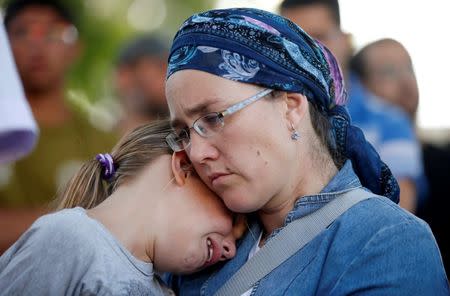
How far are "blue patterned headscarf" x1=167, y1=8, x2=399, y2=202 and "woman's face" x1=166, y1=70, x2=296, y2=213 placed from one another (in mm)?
44

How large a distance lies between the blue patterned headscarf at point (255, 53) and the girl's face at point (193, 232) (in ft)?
1.43

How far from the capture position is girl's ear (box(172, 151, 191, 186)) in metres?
2.91

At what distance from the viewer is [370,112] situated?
524cm

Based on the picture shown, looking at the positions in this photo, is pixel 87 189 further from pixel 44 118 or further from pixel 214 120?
pixel 44 118

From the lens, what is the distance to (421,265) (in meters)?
2.41

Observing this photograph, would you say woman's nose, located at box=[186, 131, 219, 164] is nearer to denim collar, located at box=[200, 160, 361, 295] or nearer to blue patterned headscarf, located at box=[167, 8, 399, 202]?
blue patterned headscarf, located at box=[167, 8, 399, 202]

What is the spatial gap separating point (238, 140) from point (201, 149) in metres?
0.13

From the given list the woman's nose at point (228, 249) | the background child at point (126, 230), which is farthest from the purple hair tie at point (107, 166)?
the woman's nose at point (228, 249)

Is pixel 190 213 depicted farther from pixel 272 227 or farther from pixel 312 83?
pixel 312 83

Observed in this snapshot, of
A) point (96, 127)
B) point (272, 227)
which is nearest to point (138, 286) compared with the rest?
point (272, 227)

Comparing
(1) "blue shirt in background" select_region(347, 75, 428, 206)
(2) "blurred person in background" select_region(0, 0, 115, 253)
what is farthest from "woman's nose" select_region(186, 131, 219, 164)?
(1) "blue shirt in background" select_region(347, 75, 428, 206)

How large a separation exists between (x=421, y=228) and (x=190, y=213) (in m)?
0.78

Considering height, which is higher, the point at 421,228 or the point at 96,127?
the point at 421,228

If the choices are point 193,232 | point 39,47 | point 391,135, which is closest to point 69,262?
point 193,232
